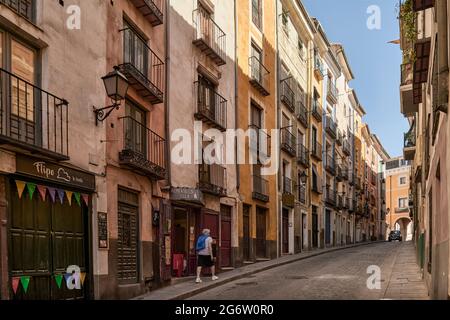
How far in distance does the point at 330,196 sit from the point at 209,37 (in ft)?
70.3

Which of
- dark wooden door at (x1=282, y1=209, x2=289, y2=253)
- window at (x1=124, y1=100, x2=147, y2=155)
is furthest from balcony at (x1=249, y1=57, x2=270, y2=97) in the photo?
window at (x1=124, y1=100, x2=147, y2=155)

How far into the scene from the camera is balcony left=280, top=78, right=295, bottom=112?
83.2 ft

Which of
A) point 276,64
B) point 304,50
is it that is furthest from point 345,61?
point 276,64

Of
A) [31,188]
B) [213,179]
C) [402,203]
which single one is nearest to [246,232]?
[213,179]

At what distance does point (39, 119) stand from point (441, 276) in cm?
692

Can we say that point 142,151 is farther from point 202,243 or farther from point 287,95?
point 287,95

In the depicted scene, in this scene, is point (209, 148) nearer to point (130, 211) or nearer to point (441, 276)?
point (130, 211)

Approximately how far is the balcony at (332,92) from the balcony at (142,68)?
79.9 ft

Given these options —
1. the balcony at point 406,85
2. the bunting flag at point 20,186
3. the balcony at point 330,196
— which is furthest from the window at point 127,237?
the balcony at point 330,196

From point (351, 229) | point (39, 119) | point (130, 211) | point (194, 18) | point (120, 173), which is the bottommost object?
point (351, 229)

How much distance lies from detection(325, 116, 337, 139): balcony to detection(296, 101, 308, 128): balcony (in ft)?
19.0

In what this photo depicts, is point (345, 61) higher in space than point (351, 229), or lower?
higher

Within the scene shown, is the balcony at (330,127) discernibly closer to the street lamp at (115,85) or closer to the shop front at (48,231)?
the street lamp at (115,85)

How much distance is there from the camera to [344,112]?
4450 cm
